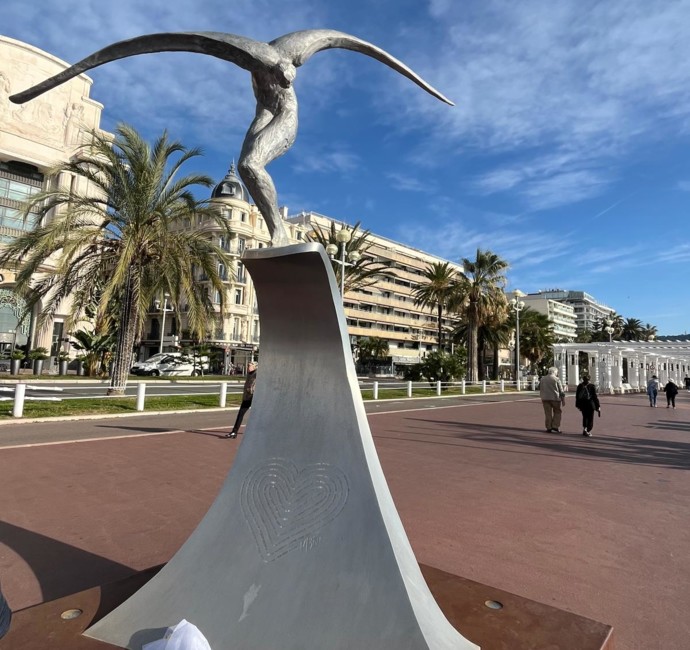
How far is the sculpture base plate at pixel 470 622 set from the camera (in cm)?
241

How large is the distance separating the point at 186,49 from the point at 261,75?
53cm

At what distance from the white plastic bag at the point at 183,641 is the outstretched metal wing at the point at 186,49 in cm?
338

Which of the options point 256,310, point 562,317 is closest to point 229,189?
point 256,310

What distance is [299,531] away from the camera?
2727 mm

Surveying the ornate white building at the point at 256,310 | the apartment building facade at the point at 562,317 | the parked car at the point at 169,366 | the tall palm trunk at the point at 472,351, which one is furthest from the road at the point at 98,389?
the apartment building facade at the point at 562,317

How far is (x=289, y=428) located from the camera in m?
3.11

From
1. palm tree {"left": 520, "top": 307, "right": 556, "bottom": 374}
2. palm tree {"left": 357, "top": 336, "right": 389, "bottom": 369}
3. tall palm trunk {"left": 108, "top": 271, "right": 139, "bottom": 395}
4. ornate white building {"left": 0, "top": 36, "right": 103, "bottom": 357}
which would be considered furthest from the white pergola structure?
ornate white building {"left": 0, "top": 36, "right": 103, "bottom": 357}

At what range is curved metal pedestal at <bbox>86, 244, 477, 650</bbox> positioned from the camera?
7.80 feet

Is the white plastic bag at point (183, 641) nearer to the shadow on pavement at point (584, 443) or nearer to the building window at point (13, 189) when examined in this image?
the shadow on pavement at point (584, 443)

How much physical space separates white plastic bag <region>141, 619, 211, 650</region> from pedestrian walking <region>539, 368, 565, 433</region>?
1075 centimetres

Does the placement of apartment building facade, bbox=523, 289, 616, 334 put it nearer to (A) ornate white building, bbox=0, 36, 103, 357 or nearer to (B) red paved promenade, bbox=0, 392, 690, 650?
(A) ornate white building, bbox=0, 36, 103, 357

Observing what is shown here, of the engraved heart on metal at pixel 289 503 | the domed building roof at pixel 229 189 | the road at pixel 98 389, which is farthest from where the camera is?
the domed building roof at pixel 229 189

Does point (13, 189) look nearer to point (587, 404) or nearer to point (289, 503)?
point (587, 404)

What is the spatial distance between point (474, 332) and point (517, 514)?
31.7 metres
